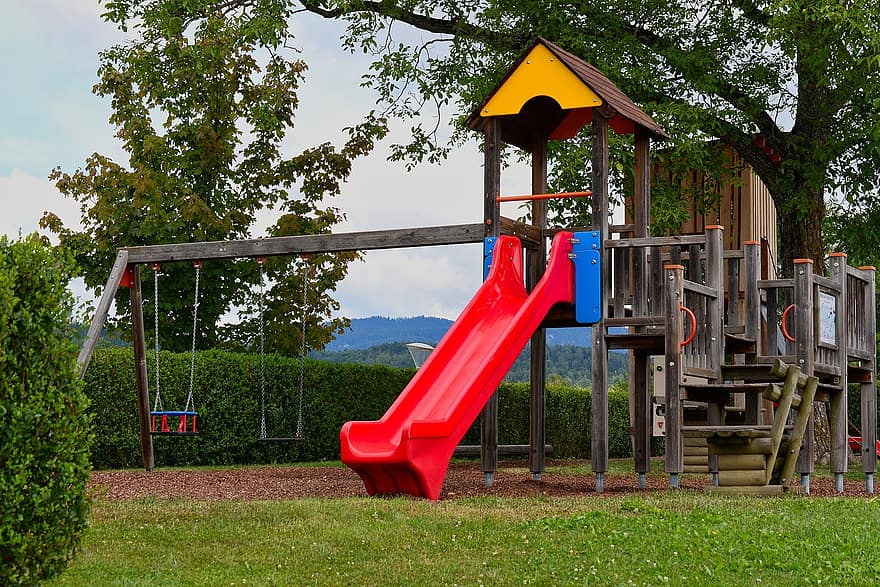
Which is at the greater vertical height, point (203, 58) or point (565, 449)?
point (203, 58)

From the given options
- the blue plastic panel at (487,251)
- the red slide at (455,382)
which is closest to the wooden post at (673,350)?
the red slide at (455,382)

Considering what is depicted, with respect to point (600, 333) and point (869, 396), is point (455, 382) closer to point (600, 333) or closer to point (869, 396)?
point (600, 333)

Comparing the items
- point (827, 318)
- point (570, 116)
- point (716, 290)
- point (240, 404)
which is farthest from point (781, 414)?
point (240, 404)

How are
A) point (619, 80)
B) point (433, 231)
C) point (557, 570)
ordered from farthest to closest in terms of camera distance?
point (619, 80) < point (433, 231) < point (557, 570)

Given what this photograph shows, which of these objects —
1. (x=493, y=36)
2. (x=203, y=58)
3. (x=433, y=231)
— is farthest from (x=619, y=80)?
(x=203, y=58)

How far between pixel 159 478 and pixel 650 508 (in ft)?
22.4

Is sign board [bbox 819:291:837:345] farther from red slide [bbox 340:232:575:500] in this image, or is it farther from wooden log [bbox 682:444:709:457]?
wooden log [bbox 682:444:709:457]

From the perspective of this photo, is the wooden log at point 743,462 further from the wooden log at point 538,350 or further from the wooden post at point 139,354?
the wooden post at point 139,354

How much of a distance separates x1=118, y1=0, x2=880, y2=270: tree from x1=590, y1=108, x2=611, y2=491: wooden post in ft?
13.6

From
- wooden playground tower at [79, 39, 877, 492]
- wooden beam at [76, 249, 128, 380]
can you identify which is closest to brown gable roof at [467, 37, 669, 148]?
wooden playground tower at [79, 39, 877, 492]

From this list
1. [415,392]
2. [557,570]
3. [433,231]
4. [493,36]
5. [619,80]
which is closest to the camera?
[557,570]

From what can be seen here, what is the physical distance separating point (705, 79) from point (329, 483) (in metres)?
8.92

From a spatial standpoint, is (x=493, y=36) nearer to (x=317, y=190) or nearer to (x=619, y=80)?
(x=619, y=80)

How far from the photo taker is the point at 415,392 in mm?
10484
